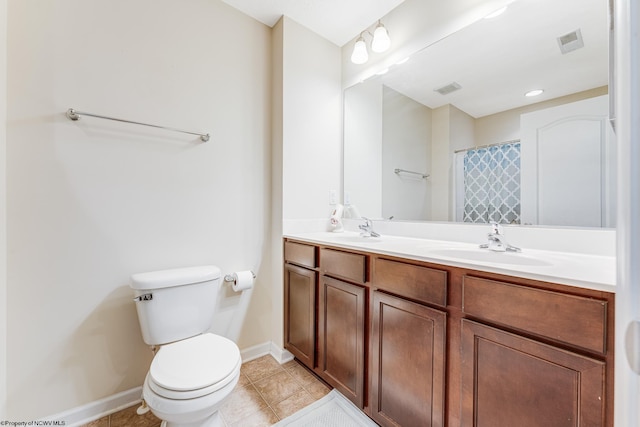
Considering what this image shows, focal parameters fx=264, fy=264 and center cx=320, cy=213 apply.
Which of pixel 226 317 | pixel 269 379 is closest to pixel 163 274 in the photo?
pixel 226 317

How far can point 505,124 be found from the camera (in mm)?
1382

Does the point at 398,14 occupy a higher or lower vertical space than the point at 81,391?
higher

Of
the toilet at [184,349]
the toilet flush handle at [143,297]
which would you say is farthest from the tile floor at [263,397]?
the toilet flush handle at [143,297]

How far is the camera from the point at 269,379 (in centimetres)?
166

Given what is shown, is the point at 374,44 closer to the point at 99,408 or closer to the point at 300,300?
the point at 300,300

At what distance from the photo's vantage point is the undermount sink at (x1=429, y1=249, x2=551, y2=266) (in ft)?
3.56

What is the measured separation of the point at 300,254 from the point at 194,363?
2.59 ft

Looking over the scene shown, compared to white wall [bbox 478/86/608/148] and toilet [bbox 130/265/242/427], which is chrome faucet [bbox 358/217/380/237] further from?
toilet [bbox 130/265/242/427]

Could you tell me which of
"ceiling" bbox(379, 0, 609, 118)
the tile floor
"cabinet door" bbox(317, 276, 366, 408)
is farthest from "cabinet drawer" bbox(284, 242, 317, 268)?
"ceiling" bbox(379, 0, 609, 118)

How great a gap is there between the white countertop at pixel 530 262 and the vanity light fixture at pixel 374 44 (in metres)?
1.32

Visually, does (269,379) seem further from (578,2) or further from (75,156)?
(578,2)

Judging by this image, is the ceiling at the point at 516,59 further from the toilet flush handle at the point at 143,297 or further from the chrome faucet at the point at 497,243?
the toilet flush handle at the point at 143,297

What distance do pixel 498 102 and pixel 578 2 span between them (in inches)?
17.6

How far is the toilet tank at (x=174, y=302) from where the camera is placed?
4.30ft
